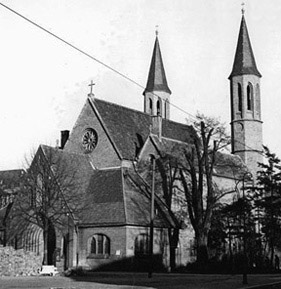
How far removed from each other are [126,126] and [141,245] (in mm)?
13456

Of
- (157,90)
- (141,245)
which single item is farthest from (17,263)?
(157,90)

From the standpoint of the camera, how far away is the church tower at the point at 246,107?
7081cm

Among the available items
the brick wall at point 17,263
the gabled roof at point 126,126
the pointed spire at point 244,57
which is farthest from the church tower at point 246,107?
the brick wall at point 17,263

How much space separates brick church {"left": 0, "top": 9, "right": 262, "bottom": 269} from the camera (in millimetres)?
47219

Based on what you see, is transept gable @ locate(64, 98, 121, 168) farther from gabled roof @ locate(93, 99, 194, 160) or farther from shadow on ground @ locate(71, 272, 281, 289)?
shadow on ground @ locate(71, 272, 281, 289)

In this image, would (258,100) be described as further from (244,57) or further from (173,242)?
(173,242)

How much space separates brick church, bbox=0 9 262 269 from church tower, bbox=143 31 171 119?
11648 millimetres

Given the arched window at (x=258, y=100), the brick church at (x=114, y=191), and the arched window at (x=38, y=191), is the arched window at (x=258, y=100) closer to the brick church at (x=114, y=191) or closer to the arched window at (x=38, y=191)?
the brick church at (x=114, y=191)

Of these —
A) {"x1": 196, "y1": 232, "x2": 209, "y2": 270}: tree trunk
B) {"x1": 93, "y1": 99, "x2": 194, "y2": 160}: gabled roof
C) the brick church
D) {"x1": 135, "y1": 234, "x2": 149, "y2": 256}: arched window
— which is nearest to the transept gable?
Result: the brick church

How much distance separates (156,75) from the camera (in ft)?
266

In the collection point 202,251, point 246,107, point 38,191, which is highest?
point 246,107

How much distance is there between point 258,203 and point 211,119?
383 inches

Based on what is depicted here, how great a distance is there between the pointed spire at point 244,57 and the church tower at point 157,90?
37.9 feet

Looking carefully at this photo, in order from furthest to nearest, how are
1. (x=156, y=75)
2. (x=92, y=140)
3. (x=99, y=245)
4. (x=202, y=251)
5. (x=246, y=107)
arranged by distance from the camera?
(x=156, y=75), (x=246, y=107), (x=92, y=140), (x=99, y=245), (x=202, y=251)
